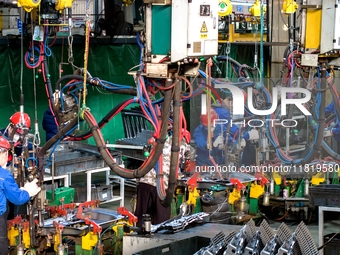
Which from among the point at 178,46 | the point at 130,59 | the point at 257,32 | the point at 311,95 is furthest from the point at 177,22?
the point at 257,32

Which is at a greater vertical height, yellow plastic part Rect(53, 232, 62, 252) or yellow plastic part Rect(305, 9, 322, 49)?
yellow plastic part Rect(305, 9, 322, 49)

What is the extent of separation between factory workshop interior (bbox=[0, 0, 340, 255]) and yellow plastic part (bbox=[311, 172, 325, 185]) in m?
0.05

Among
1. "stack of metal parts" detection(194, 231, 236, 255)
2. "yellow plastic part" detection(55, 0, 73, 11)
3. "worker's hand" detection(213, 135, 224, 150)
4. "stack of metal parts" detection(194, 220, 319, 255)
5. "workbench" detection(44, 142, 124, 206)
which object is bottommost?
"workbench" detection(44, 142, 124, 206)

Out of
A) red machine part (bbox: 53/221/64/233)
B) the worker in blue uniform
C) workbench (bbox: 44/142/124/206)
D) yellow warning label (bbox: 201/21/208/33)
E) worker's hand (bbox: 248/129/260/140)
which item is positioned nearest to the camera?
yellow warning label (bbox: 201/21/208/33)

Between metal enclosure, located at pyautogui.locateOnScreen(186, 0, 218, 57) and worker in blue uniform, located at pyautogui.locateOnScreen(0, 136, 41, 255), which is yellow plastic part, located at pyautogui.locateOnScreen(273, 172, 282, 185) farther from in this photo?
metal enclosure, located at pyautogui.locateOnScreen(186, 0, 218, 57)

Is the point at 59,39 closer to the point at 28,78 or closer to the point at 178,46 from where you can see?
the point at 28,78

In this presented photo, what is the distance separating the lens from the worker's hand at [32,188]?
647 centimetres

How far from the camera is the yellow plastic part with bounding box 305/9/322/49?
23.6 ft

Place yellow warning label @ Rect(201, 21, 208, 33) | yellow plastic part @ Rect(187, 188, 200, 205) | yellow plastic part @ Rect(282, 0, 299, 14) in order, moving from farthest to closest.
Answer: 1. yellow plastic part @ Rect(282, 0, 299, 14)
2. yellow plastic part @ Rect(187, 188, 200, 205)
3. yellow warning label @ Rect(201, 21, 208, 33)

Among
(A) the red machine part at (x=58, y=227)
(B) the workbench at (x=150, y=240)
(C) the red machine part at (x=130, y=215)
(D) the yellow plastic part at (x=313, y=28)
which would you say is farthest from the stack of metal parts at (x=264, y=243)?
(D) the yellow plastic part at (x=313, y=28)

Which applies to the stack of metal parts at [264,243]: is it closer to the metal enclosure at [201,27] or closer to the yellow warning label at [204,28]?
the metal enclosure at [201,27]

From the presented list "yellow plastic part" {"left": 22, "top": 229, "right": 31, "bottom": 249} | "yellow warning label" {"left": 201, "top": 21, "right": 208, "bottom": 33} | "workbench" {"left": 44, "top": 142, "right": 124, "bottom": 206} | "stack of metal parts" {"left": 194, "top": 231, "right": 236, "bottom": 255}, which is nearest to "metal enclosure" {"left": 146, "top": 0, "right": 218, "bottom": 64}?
"yellow warning label" {"left": 201, "top": 21, "right": 208, "bottom": 33}

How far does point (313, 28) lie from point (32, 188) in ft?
10.3

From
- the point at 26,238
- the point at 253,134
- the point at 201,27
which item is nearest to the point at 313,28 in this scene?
the point at 253,134
